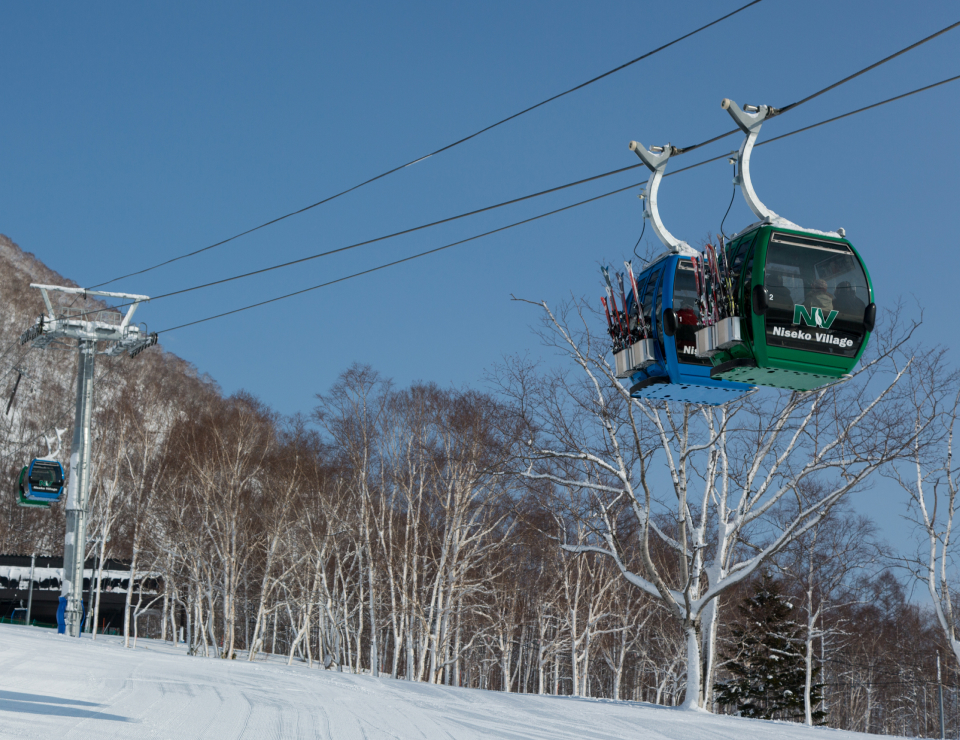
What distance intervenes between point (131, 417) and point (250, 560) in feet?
29.7

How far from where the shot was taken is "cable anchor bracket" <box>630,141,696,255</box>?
27.8 ft

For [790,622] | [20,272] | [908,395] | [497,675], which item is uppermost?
[20,272]

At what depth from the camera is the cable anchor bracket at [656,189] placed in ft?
27.8

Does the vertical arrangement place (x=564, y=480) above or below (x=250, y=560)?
above

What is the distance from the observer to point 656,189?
8750 mm

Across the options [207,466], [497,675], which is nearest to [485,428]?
[207,466]

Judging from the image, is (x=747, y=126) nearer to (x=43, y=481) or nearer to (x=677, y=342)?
(x=677, y=342)

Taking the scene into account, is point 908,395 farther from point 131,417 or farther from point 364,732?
point 131,417

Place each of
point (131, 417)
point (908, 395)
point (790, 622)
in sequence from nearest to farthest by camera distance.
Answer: point (908, 395) < point (790, 622) < point (131, 417)

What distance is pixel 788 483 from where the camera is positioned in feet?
57.9

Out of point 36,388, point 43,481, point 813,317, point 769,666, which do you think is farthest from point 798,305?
point 36,388

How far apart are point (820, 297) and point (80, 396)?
65.2ft

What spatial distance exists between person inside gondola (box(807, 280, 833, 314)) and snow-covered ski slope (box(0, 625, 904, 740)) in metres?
5.11

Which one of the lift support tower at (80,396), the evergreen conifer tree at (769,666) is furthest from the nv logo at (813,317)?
the evergreen conifer tree at (769,666)
